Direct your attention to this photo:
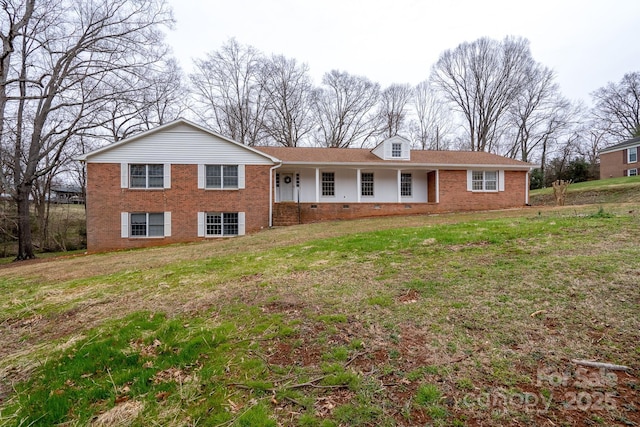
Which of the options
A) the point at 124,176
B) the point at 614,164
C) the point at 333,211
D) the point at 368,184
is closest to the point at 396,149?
the point at 368,184

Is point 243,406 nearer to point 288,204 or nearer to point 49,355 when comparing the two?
point 49,355

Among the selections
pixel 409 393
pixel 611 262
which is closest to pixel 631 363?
pixel 409 393

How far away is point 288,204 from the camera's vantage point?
17078mm

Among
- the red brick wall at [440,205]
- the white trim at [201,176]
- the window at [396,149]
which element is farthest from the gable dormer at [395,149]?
the white trim at [201,176]

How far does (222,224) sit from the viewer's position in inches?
637

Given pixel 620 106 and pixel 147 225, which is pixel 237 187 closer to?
pixel 147 225

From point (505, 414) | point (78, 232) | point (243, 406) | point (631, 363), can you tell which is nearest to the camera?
point (505, 414)

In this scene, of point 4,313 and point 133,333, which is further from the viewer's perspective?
point 4,313

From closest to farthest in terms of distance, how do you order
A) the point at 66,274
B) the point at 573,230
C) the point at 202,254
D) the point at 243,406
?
1. the point at 243,406
2. the point at 573,230
3. the point at 66,274
4. the point at 202,254

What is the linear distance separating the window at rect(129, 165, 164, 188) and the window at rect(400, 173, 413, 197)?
14084 mm

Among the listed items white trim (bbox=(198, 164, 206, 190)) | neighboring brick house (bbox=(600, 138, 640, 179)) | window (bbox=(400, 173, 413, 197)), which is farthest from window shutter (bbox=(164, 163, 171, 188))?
neighboring brick house (bbox=(600, 138, 640, 179))

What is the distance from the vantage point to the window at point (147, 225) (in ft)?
51.1

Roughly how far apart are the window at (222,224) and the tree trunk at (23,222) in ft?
36.9

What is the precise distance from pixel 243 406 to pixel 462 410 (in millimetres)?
1699
